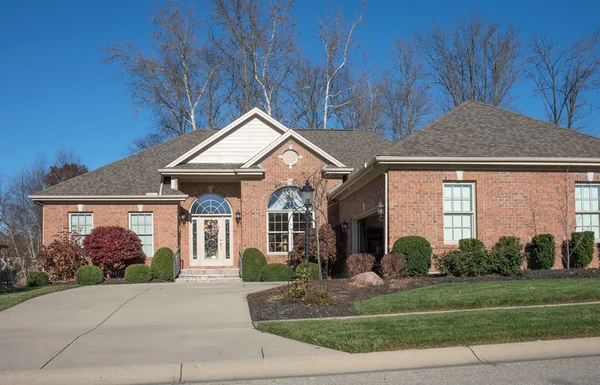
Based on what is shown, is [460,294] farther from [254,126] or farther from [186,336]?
[254,126]

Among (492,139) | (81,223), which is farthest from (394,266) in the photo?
(81,223)

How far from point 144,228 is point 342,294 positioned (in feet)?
41.7

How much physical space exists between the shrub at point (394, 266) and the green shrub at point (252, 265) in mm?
6943

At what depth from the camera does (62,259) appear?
2233 centimetres

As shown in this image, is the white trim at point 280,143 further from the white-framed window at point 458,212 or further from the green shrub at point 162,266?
the white-framed window at point 458,212

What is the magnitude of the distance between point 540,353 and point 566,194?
1052cm

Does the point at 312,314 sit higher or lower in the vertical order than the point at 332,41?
lower

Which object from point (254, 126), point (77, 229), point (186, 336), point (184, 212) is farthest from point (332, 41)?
point (186, 336)

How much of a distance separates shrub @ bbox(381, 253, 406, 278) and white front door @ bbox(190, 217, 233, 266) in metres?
10.5

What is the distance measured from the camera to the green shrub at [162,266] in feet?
71.9

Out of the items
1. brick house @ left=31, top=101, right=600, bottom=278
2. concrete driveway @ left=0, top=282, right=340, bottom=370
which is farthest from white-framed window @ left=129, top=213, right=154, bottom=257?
concrete driveway @ left=0, top=282, right=340, bottom=370

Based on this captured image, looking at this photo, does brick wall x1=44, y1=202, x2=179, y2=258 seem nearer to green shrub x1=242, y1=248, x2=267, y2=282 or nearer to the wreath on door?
the wreath on door

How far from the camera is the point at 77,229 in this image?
23.6 metres

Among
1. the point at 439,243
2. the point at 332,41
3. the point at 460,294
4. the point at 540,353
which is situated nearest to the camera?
the point at 540,353
